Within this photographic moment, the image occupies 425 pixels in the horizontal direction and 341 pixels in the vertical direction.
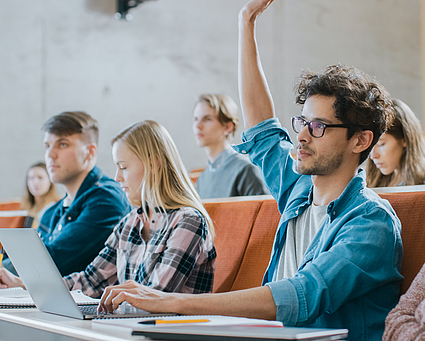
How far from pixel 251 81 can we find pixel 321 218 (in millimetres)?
526

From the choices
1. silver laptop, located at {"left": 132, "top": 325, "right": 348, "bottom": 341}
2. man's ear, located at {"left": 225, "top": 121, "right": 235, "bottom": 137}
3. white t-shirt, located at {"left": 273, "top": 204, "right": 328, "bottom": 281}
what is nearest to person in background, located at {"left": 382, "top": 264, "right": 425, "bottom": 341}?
silver laptop, located at {"left": 132, "top": 325, "right": 348, "bottom": 341}

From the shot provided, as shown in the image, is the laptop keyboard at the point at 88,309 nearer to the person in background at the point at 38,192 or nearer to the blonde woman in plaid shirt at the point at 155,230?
the blonde woman in plaid shirt at the point at 155,230

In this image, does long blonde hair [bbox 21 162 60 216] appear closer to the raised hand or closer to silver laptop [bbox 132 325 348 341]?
the raised hand

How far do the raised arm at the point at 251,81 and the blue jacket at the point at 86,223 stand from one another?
2.80 ft

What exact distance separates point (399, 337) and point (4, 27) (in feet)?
16.2

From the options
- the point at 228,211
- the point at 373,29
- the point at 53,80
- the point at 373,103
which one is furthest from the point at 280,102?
the point at 373,103

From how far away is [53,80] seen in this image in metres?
5.21

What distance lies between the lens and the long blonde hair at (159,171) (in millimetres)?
1706

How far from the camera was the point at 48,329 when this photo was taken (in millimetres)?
944

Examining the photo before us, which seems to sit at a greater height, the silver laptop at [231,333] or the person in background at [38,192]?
the silver laptop at [231,333]

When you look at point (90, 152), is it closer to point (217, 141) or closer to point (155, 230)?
point (155, 230)

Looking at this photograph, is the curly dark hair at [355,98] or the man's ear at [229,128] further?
the man's ear at [229,128]

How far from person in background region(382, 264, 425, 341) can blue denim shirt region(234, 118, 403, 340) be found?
3.6 inches

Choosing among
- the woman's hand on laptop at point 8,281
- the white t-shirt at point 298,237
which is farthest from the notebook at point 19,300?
the white t-shirt at point 298,237
